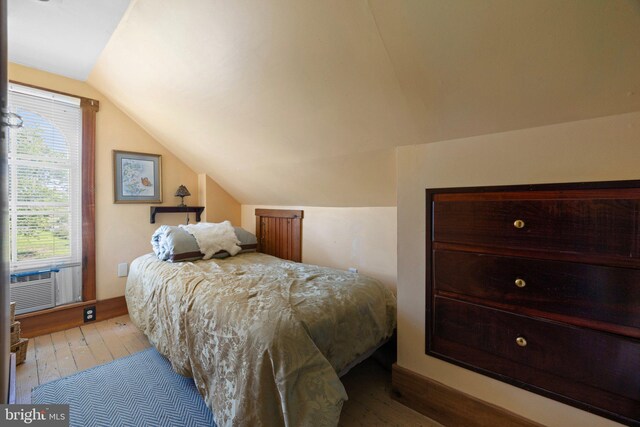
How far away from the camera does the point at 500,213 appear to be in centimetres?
120

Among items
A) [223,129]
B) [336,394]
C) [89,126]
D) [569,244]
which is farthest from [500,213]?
[89,126]

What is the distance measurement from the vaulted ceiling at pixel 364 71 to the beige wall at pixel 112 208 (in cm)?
49

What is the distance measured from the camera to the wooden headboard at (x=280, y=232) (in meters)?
2.70

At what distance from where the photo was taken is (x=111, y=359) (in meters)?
1.93

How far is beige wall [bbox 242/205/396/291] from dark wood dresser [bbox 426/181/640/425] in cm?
62

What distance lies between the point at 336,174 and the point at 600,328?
156 centimetres

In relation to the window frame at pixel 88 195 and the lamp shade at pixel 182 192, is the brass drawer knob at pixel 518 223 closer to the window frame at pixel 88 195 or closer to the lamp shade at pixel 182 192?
the lamp shade at pixel 182 192

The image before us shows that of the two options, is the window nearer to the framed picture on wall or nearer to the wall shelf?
the framed picture on wall

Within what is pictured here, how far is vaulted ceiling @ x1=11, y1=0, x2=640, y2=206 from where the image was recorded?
89 cm

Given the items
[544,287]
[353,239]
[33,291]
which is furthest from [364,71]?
[33,291]

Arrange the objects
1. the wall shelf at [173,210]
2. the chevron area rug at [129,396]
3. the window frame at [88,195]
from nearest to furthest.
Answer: the chevron area rug at [129,396] < the window frame at [88,195] < the wall shelf at [173,210]

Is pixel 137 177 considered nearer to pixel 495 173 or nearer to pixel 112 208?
pixel 112 208

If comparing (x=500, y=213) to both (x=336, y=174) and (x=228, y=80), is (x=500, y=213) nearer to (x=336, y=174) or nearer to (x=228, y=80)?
(x=336, y=174)

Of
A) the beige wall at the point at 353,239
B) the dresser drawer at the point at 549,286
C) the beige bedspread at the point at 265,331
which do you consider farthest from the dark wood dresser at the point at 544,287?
the beige wall at the point at 353,239
